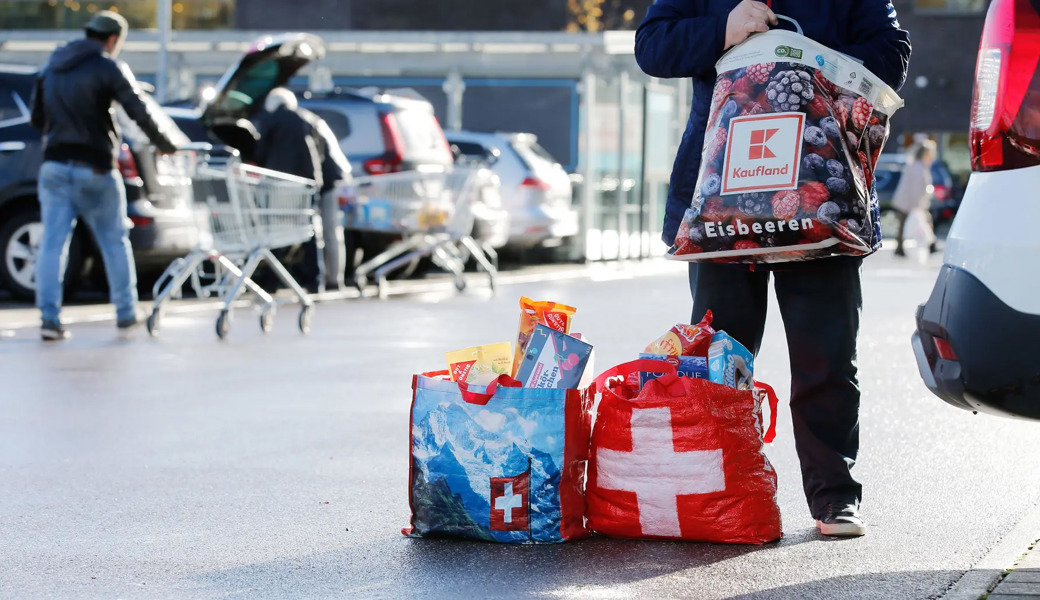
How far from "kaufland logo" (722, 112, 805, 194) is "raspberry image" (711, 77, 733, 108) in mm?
115

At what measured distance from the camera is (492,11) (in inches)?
1709

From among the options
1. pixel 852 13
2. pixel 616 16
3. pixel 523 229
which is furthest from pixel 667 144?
pixel 616 16

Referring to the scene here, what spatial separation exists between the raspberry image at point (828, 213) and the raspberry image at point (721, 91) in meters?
0.42

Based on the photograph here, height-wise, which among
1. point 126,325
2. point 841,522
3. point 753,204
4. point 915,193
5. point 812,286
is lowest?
point 126,325

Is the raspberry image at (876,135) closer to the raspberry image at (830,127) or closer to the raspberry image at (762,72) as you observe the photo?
the raspberry image at (830,127)

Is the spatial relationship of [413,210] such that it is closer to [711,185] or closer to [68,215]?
[68,215]

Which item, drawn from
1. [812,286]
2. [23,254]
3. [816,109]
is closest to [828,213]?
[816,109]

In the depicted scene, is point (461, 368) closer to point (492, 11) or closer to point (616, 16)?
point (492, 11)

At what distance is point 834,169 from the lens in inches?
182

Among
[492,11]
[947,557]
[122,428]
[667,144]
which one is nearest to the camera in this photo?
[947,557]

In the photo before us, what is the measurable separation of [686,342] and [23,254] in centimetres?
938

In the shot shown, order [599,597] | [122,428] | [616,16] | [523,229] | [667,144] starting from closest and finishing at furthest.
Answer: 1. [599,597]
2. [122,428]
3. [523,229]
4. [667,144]
5. [616,16]

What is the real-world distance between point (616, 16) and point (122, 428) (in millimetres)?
42024

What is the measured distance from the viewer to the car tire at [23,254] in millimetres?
13156
